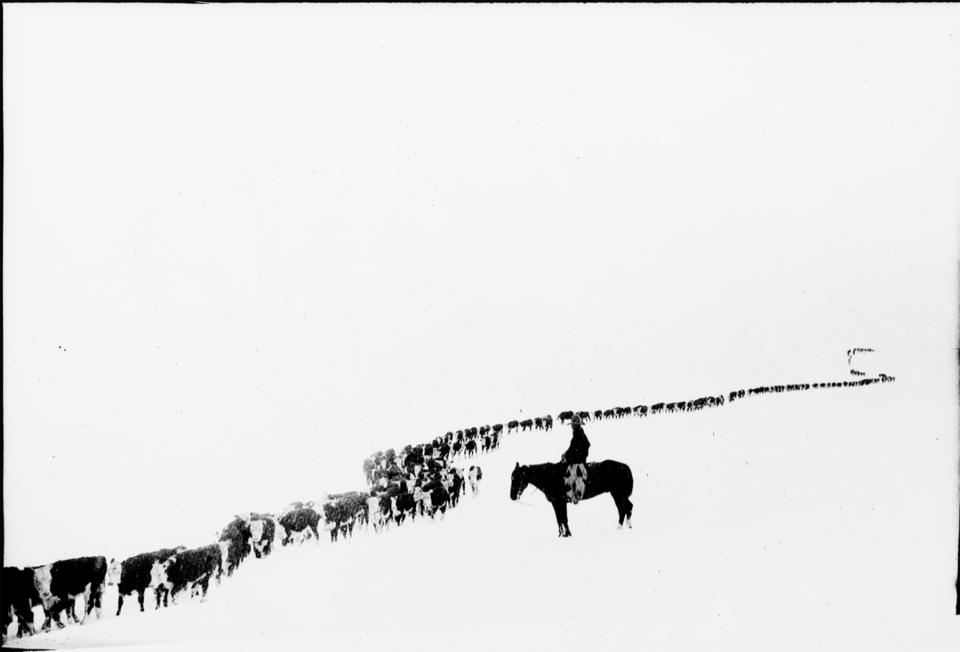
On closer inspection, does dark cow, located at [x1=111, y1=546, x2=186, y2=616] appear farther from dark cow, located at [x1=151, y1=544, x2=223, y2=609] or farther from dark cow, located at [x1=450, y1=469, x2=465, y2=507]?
dark cow, located at [x1=450, y1=469, x2=465, y2=507]

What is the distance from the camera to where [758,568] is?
191 inches

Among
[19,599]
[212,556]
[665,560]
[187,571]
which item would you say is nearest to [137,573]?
[187,571]

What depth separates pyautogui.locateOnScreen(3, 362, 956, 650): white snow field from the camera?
477 centimetres

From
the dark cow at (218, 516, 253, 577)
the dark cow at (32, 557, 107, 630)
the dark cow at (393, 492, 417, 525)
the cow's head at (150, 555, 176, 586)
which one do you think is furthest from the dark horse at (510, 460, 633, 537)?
the dark cow at (32, 557, 107, 630)

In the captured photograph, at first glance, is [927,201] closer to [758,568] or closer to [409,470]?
[758,568]

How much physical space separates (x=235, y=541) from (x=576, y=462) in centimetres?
179

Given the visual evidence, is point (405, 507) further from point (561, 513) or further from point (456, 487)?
point (561, 513)

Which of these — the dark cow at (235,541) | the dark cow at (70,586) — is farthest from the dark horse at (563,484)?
the dark cow at (70,586)

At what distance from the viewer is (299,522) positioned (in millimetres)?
4820

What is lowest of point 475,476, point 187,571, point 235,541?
point 187,571

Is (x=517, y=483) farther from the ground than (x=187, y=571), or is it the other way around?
(x=517, y=483)

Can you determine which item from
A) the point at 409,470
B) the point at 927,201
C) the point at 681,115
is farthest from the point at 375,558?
the point at 927,201

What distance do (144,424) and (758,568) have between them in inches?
128

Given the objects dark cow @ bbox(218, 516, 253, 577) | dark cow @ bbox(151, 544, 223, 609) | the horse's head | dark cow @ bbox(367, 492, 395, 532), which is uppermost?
the horse's head
